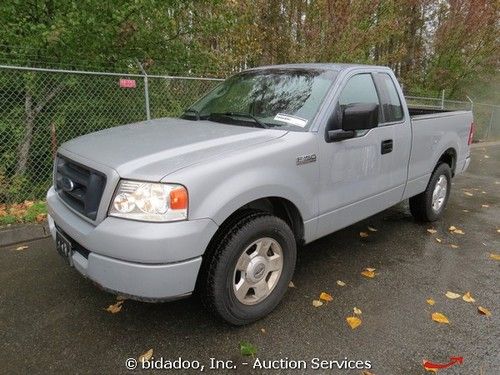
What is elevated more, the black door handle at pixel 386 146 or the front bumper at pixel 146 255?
the black door handle at pixel 386 146

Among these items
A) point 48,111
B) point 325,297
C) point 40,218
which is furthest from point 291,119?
point 48,111

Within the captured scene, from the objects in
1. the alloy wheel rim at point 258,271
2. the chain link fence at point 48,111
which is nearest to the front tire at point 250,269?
the alloy wheel rim at point 258,271

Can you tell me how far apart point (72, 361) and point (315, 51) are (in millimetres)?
8120

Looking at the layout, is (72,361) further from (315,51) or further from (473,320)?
(315,51)

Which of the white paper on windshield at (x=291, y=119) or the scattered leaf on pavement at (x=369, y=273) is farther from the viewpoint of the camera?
the scattered leaf on pavement at (x=369, y=273)

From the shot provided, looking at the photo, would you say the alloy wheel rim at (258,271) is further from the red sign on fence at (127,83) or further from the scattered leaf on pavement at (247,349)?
the red sign on fence at (127,83)

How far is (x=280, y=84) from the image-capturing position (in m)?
3.47

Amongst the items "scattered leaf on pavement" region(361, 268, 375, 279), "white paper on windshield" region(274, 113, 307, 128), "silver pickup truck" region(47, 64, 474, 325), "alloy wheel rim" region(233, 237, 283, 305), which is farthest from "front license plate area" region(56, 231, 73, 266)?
"scattered leaf on pavement" region(361, 268, 375, 279)

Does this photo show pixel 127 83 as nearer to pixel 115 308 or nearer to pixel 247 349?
pixel 115 308

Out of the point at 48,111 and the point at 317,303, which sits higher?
the point at 48,111

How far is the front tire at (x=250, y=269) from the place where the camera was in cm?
247

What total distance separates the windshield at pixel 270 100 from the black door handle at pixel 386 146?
0.80 metres

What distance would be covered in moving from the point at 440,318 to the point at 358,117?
62.4 inches

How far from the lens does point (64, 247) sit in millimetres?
2646
